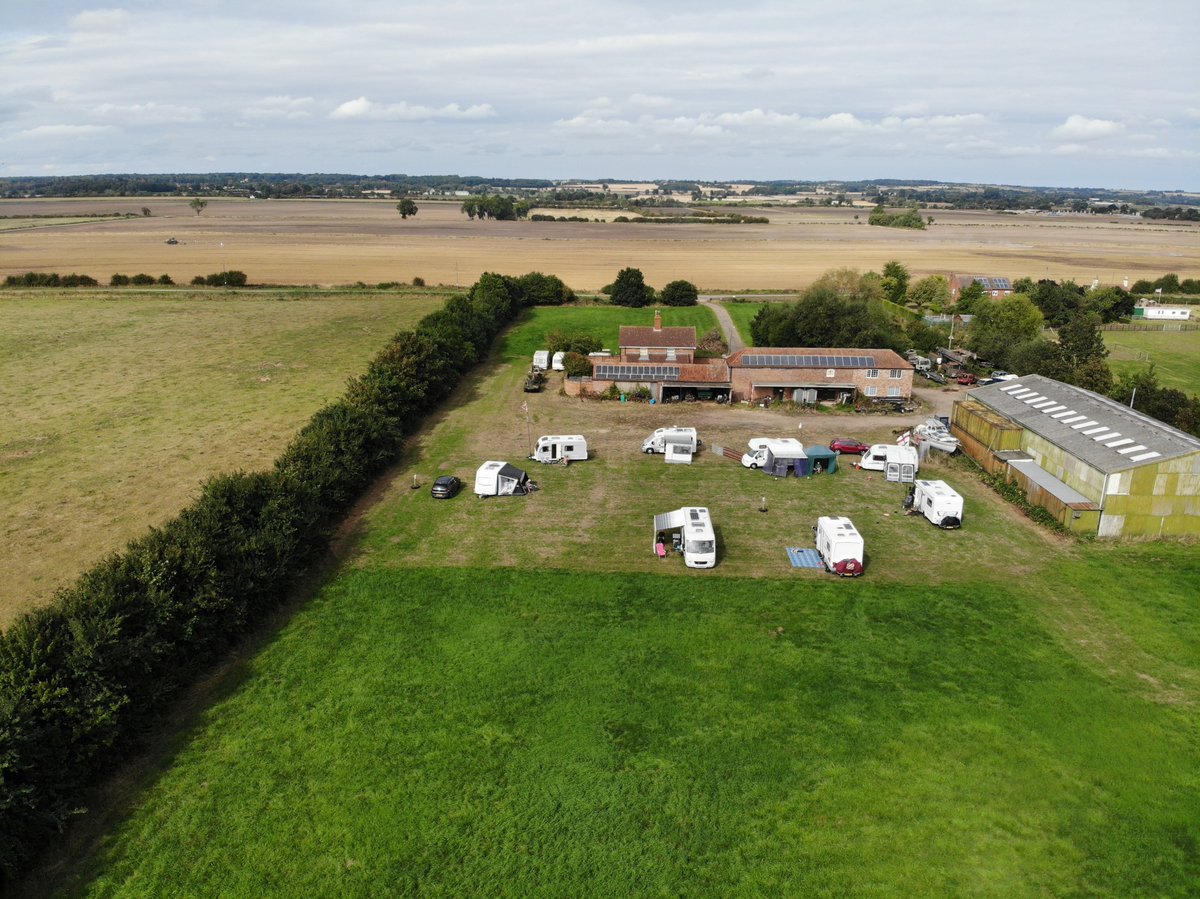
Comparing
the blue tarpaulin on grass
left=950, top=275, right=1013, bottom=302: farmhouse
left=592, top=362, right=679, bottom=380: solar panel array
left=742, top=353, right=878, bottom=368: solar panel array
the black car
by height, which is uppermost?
left=950, top=275, right=1013, bottom=302: farmhouse

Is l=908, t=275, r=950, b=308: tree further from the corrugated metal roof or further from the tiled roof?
the corrugated metal roof

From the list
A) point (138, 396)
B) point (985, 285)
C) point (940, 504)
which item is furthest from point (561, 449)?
point (985, 285)

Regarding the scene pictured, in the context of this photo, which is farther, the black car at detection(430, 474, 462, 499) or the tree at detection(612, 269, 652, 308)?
the tree at detection(612, 269, 652, 308)

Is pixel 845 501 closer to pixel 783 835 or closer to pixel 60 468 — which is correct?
pixel 783 835

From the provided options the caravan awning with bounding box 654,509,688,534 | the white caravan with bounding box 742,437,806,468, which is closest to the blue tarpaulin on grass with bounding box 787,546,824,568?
the caravan awning with bounding box 654,509,688,534

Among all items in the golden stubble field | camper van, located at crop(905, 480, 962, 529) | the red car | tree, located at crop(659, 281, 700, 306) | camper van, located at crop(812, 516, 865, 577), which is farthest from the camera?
the golden stubble field

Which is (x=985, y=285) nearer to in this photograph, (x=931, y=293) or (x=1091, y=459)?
(x=931, y=293)

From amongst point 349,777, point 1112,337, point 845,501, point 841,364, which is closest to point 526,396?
point 841,364

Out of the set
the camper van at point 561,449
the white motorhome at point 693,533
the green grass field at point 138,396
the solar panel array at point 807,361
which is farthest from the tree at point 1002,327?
the green grass field at point 138,396
